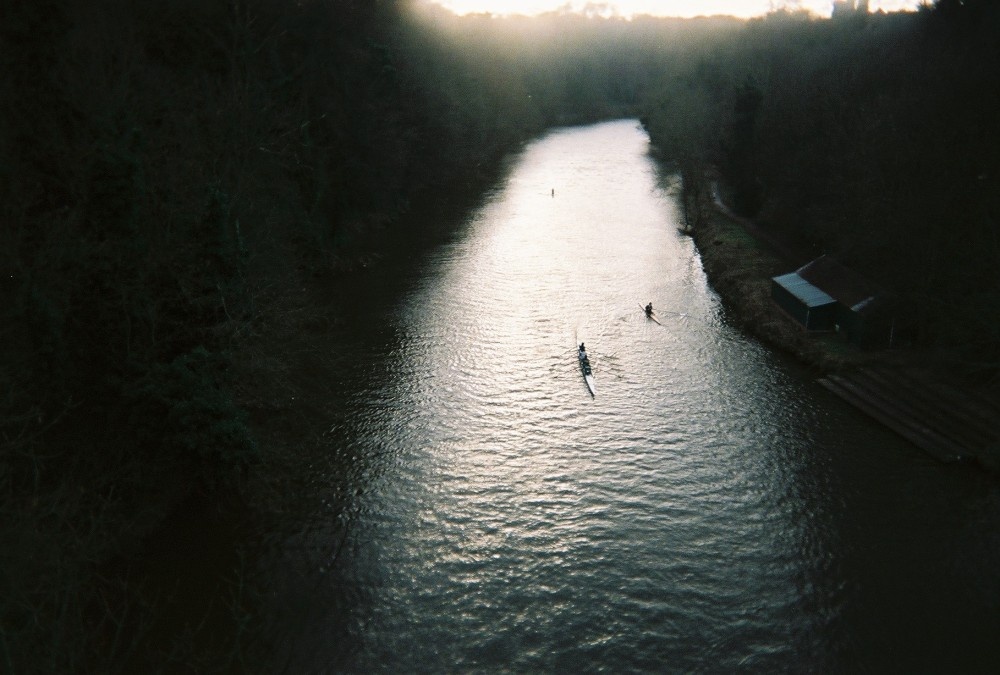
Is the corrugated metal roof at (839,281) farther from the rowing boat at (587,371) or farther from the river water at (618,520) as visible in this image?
the rowing boat at (587,371)

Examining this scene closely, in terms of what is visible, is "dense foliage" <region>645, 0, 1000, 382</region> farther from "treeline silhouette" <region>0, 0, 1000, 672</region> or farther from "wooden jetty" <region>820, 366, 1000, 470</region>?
"wooden jetty" <region>820, 366, 1000, 470</region>

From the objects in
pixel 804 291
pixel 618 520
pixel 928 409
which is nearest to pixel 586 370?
pixel 618 520

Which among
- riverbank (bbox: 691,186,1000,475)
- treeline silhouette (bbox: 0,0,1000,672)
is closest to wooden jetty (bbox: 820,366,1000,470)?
riverbank (bbox: 691,186,1000,475)

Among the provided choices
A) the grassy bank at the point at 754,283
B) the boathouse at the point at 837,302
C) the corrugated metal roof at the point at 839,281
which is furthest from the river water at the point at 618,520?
the corrugated metal roof at the point at 839,281

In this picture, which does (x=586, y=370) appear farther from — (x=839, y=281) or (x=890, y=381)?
(x=839, y=281)

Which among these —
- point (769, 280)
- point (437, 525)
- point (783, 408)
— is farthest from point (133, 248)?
point (769, 280)

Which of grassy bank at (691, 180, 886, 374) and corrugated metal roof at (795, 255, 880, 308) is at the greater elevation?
corrugated metal roof at (795, 255, 880, 308)
